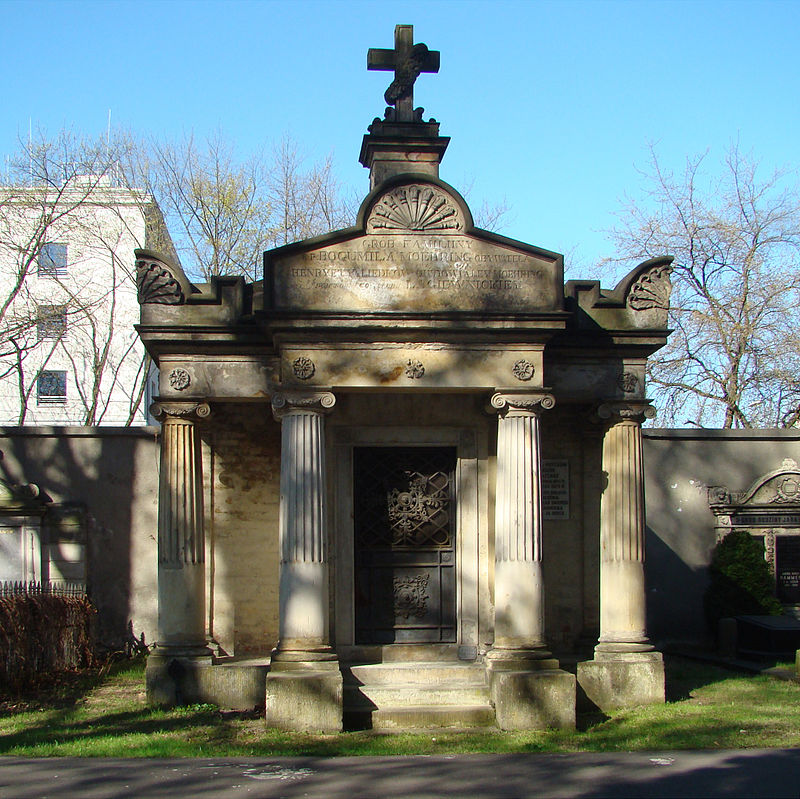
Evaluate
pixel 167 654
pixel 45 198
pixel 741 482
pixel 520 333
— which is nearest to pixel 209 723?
pixel 167 654

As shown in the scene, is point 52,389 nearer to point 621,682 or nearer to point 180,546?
point 180,546

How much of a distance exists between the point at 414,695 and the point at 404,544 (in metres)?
1.90

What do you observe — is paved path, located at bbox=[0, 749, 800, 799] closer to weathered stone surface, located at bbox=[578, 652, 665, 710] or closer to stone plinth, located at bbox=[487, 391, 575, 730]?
stone plinth, located at bbox=[487, 391, 575, 730]

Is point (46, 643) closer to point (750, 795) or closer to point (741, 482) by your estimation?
point (750, 795)

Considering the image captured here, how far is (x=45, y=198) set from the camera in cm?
2556

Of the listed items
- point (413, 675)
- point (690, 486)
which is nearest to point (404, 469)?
point (413, 675)

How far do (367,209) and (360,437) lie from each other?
2.76 m

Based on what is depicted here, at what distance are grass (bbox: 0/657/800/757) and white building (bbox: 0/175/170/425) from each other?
13.8 meters

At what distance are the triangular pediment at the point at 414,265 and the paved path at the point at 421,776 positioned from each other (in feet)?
14.9

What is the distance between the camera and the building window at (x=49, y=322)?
2394 centimetres

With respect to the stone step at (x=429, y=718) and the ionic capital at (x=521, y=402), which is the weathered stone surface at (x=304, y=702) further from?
the ionic capital at (x=521, y=402)

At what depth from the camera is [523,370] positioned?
11.0 metres

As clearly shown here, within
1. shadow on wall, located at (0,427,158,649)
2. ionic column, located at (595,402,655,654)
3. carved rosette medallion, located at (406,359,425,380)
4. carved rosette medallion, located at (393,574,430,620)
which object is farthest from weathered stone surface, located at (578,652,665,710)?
shadow on wall, located at (0,427,158,649)

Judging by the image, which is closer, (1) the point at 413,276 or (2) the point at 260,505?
(1) the point at 413,276
